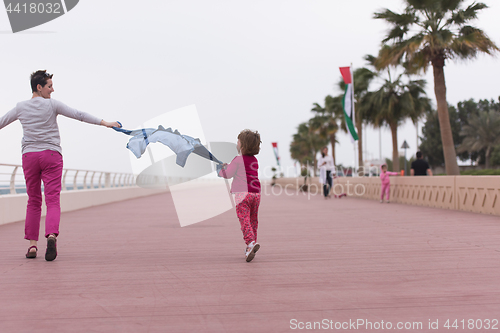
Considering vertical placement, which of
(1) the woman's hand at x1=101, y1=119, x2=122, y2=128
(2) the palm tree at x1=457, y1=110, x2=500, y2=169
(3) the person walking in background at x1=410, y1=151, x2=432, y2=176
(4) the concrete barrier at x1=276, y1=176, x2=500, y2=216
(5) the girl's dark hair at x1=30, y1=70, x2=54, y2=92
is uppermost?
(2) the palm tree at x1=457, y1=110, x2=500, y2=169

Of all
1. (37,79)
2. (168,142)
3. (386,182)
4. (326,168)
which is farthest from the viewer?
(326,168)

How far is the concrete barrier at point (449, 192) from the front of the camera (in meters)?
11.5

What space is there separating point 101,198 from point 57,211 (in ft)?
48.4

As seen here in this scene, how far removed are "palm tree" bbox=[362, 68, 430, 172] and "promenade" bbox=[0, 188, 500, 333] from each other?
94.5 feet

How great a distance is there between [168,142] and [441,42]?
1605cm

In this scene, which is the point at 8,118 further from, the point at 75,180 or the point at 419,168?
the point at 419,168

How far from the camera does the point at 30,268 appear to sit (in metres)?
5.20

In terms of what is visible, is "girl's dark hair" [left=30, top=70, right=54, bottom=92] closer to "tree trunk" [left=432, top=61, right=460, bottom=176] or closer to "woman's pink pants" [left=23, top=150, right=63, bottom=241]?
"woman's pink pants" [left=23, top=150, right=63, bottom=241]

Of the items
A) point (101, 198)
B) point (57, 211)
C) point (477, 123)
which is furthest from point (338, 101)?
point (477, 123)

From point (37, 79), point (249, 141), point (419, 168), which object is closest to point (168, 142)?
point (249, 141)

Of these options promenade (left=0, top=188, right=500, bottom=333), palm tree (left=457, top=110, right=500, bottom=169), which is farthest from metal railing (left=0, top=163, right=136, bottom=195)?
palm tree (left=457, top=110, right=500, bottom=169)

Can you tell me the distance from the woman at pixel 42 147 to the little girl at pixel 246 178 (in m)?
1.84

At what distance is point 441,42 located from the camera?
19906mm

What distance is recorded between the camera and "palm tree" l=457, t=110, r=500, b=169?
83500 mm
